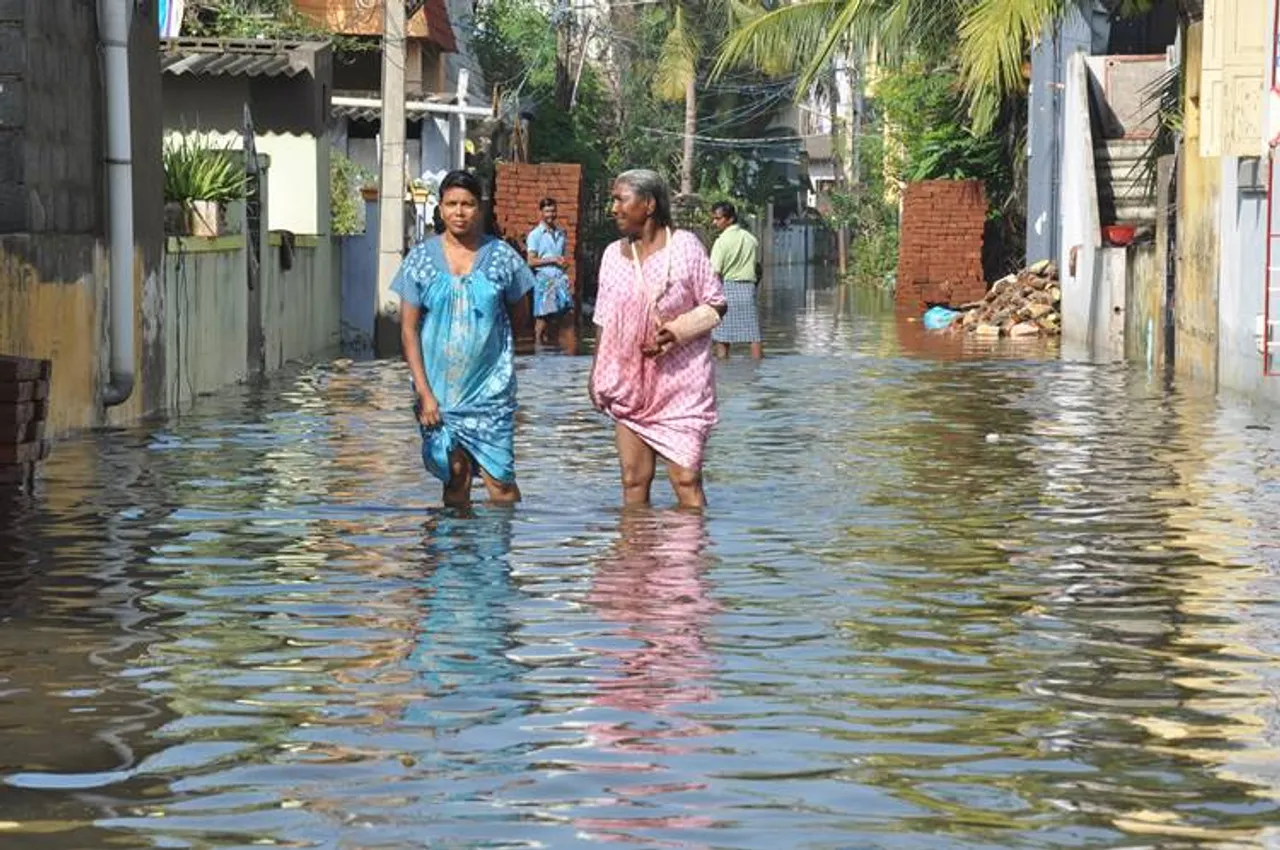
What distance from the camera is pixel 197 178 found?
21875mm

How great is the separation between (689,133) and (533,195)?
1423 inches

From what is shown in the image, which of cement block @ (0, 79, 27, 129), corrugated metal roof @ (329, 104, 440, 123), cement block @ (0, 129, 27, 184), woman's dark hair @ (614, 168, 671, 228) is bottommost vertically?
woman's dark hair @ (614, 168, 671, 228)

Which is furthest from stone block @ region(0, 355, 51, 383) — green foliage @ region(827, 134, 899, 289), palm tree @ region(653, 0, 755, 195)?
palm tree @ region(653, 0, 755, 195)

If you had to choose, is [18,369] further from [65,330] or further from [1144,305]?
[1144,305]

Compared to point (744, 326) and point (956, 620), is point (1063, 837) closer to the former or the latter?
point (956, 620)

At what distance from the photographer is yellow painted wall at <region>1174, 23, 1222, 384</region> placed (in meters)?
22.5

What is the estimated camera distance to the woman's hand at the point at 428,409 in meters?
11.9

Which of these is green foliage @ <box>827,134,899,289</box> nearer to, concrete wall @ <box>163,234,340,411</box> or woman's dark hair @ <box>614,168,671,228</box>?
concrete wall @ <box>163,234,340,411</box>

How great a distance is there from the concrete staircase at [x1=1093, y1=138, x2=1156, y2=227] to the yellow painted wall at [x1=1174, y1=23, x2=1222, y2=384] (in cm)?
858

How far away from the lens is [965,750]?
684 cm

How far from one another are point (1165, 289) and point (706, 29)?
48568mm

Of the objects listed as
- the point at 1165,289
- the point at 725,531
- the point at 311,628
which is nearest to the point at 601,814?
the point at 311,628

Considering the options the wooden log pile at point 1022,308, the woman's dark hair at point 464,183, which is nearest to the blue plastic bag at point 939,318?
the wooden log pile at point 1022,308

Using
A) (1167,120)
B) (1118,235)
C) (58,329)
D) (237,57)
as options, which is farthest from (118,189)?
(1118,235)
